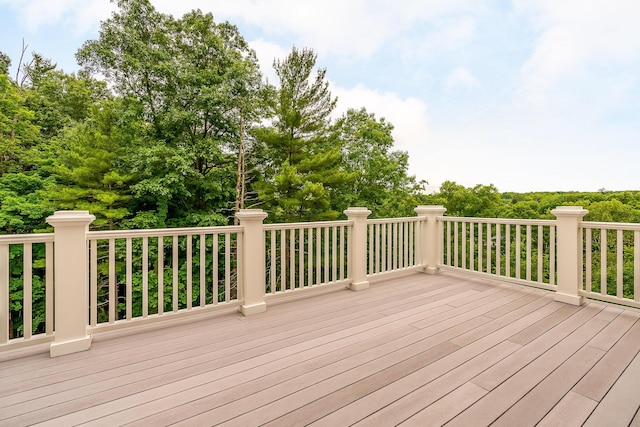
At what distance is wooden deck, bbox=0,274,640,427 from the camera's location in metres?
1.44

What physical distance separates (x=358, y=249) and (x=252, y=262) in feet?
4.62

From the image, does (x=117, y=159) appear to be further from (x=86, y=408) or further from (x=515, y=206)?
(x=515, y=206)

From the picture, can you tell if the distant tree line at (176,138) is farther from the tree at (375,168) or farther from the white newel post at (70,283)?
the white newel post at (70,283)

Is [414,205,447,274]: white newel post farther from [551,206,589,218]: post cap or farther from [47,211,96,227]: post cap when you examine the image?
[47,211,96,227]: post cap

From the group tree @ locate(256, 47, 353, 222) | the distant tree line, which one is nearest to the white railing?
the distant tree line

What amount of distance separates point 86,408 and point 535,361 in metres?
2.66

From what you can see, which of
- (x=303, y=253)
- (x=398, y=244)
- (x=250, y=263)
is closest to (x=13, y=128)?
(x=250, y=263)

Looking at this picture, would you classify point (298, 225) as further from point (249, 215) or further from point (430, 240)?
point (430, 240)

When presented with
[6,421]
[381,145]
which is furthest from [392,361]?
[381,145]

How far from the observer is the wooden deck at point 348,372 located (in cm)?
144

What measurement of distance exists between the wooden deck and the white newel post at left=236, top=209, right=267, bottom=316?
17cm

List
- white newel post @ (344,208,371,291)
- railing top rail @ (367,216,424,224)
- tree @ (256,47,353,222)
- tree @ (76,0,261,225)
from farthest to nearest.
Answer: tree @ (256,47,353,222) < tree @ (76,0,261,225) < railing top rail @ (367,216,424,224) < white newel post @ (344,208,371,291)

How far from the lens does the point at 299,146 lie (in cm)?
1072

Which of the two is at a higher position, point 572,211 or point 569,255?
point 572,211
